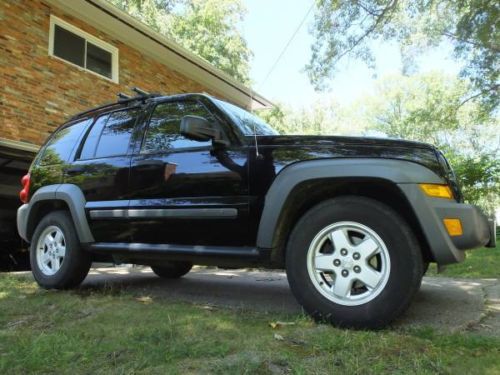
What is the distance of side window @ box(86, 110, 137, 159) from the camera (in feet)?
15.4

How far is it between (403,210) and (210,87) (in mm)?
11935

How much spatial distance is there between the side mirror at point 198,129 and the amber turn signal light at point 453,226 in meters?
1.81

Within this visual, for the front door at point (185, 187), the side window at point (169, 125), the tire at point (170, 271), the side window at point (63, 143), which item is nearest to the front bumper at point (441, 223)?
the front door at point (185, 187)

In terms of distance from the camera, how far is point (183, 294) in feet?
15.7

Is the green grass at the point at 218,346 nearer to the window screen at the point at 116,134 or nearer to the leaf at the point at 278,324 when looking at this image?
the leaf at the point at 278,324

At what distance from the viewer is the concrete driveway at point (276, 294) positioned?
A: 3.44 m

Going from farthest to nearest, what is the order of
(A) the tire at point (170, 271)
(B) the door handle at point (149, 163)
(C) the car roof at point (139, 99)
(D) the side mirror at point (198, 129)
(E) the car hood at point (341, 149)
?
(A) the tire at point (170, 271) → (C) the car roof at point (139, 99) → (B) the door handle at point (149, 163) → (D) the side mirror at point (198, 129) → (E) the car hood at point (341, 149)

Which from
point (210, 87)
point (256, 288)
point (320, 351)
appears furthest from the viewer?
point (210, 87)

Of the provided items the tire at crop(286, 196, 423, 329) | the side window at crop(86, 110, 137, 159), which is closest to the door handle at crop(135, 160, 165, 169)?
the side window at crop(86, 110, 137, 159)

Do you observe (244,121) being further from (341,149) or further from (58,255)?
(58,255)

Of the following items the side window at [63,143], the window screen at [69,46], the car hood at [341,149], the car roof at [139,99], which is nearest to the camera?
the car hood at [341,149]

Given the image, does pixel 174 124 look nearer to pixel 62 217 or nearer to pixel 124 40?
pixel 62 217

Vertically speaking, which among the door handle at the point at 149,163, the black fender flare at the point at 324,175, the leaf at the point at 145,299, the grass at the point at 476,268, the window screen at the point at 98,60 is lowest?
the grass at the point at 476,268

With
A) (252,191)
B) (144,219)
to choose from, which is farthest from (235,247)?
(144,219)
